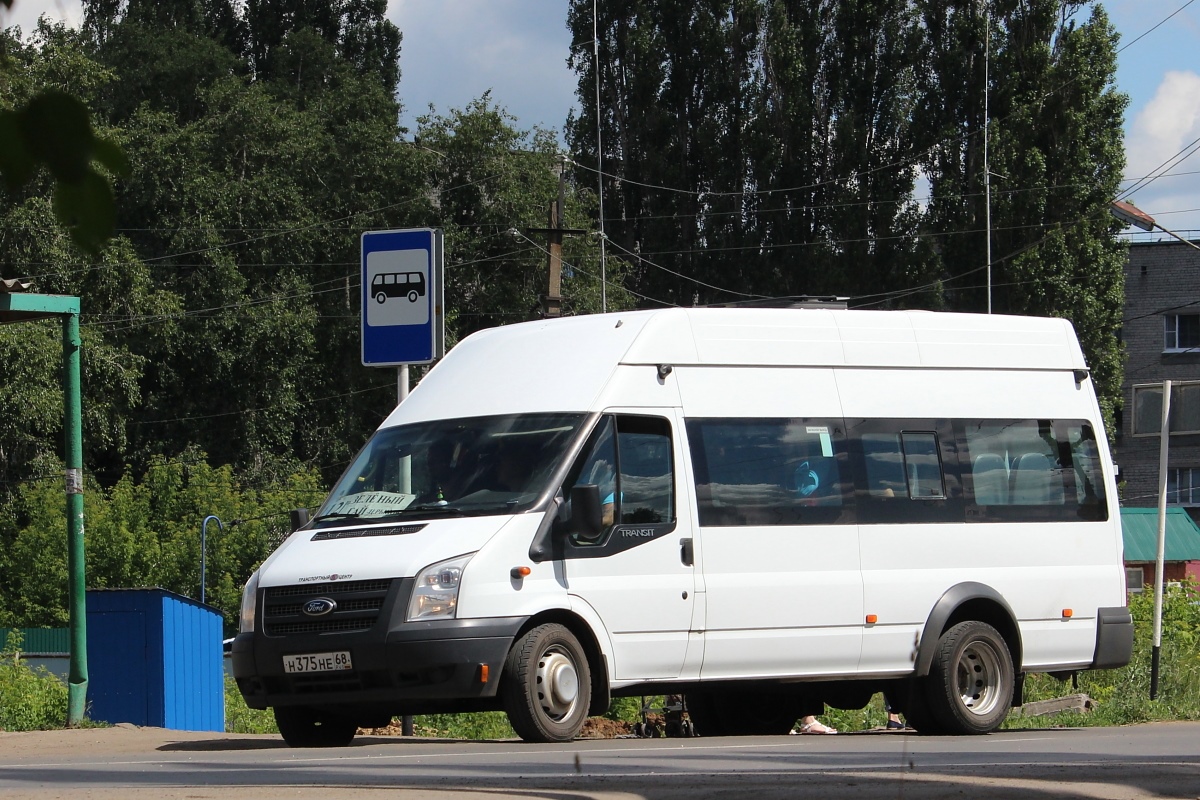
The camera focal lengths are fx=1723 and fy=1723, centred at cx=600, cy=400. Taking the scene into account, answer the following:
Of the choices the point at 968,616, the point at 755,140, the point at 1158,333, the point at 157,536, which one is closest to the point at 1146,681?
the point at 968,616

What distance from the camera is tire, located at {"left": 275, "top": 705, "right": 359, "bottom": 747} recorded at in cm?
1025

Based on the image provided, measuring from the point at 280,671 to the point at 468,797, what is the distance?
11.9 ft

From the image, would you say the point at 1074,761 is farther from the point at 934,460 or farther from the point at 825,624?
the point at 934,460

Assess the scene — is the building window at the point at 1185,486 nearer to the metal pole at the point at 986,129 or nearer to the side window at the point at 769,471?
the metal pole at the point at 986,129

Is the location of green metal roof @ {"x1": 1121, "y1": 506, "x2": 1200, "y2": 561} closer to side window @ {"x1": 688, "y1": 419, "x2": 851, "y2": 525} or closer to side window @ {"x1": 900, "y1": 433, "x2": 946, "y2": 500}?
side window @ {"x1": 900, "y1": 433, "x2": 946, "y2": 500}

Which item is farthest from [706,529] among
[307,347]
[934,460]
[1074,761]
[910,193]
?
[910,193]

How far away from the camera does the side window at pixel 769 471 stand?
34.7 ft

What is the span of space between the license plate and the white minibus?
0.01 metres

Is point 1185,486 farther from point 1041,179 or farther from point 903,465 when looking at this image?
point 903,465

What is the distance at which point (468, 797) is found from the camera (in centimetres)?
630

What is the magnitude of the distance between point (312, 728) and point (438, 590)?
5.47 feet

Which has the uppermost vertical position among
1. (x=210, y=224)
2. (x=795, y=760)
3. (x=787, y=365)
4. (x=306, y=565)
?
(x=210, y=224)

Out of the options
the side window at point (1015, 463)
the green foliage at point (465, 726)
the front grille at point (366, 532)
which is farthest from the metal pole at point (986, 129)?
the front grille at point (366, 532)

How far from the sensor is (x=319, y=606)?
9.57 meters
